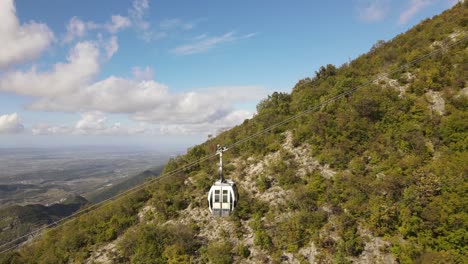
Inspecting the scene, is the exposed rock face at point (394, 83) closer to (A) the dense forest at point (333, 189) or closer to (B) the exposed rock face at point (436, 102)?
(A) the dense forest at point (333, 189)

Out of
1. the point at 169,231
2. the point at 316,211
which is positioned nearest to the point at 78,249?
the point at 169,231

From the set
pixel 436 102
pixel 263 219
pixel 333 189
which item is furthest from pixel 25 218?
pixel 436 102

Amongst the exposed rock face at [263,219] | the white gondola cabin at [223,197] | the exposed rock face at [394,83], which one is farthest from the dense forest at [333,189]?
the white gondola cabin at [223,197]

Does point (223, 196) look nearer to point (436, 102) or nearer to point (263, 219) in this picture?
point (263, 219)

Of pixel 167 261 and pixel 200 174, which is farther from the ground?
pixel 200 174

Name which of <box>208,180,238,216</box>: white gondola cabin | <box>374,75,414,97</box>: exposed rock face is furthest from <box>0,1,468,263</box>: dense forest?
<box>208,180,238,216</box>: white gondola cabin

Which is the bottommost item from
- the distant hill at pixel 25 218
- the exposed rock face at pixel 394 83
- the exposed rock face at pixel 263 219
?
the distant hill at pixel 25 218

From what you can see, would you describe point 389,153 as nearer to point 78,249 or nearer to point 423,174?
point 423,174

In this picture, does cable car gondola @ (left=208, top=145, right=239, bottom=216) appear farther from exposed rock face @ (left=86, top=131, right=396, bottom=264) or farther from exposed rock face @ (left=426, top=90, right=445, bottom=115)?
exposed rock face @ (left=426, top=90, right=445, bottom=115)
